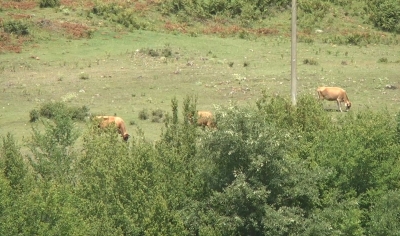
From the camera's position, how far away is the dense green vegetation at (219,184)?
28422mm

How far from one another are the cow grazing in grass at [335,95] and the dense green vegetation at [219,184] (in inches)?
510

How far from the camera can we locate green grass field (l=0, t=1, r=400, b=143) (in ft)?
162

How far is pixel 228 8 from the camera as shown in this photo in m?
71.7

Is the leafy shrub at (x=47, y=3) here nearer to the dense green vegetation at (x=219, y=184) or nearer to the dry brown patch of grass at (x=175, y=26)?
the dry brown patch of grass at (x=175, y=26)

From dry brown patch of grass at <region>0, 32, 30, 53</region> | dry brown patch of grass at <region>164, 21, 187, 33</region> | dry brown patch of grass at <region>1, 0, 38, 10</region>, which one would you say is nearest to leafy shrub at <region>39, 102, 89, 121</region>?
dry brown patch of grass at <region>0, 32, 30, 53</region>

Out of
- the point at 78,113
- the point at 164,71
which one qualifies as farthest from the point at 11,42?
the point at 78,113

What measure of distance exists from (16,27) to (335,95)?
866 inches

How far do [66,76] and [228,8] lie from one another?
2055 cm

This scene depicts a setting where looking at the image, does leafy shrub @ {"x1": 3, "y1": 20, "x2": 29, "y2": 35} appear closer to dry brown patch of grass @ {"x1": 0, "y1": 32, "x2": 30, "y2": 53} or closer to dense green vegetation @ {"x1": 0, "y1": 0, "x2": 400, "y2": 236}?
dry brown patch of grass @ {"x1": 0, "y1": 32, "x2": 30, "y2": 53}

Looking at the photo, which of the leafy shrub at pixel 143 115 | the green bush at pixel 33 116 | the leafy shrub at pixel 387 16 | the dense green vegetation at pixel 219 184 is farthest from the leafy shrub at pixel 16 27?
the dense green vegetation at pixel 219 184

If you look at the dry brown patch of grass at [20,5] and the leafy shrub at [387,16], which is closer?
the dry brown patch of grass at [20,5]

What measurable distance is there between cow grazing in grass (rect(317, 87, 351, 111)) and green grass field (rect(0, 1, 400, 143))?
1.02 metres

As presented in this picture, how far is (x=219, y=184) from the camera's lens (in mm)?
30266

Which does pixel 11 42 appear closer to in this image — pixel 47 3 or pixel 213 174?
pixel 47 3
